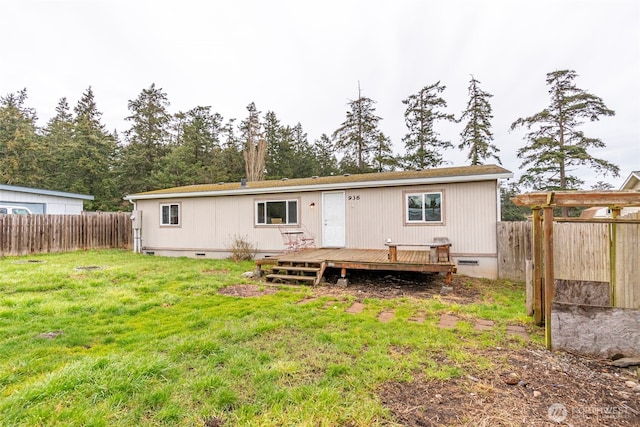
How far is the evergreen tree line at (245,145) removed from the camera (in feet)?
52.2

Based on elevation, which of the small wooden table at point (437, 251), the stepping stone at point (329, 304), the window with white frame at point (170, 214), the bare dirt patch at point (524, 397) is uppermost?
the window with white frame at point (170, 214)

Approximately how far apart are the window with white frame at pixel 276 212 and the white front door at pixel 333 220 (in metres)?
1.01

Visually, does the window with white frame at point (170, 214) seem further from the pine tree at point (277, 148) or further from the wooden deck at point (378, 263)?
the pine tree at point (277, 148)

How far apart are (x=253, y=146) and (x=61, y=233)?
46.1ft

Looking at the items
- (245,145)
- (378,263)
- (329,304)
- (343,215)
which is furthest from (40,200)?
(378,263)

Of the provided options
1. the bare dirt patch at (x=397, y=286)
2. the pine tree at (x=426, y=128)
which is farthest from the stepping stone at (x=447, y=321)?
the pine tree at (x=426, y=128)

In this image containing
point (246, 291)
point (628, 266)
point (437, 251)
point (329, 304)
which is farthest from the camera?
point (437, 251)

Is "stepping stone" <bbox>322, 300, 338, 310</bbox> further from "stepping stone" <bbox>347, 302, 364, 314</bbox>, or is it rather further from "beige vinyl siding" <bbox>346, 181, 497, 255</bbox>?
"beige vinyl siding" <bbox>346, 181, 497, 255</bbox>

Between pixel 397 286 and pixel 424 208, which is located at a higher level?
pixel 424 208

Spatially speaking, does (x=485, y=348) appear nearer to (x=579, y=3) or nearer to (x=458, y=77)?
(x=579, y=3)

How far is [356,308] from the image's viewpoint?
15.5 ft

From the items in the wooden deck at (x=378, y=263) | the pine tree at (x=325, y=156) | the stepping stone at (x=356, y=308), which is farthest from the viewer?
the pine tree at (x=325, y=156)

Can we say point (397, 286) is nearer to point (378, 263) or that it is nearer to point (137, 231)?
point (378, 263)

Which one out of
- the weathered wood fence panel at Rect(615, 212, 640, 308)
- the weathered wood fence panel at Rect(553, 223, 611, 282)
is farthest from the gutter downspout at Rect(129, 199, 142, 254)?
the weathered wood fence panel at Rect(615, 212, 640, 308)
